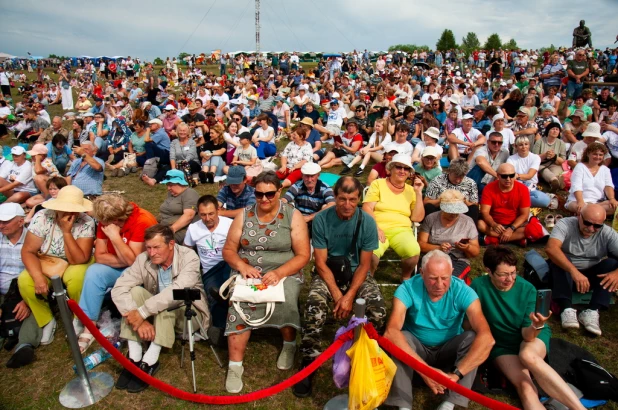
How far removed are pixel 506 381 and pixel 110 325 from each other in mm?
4041

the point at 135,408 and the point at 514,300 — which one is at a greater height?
the point at 514,300

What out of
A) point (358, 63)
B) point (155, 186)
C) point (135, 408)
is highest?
point (358, 63)

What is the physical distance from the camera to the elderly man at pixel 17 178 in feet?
24.5

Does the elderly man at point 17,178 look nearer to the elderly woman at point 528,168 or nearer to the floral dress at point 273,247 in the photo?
the floral dress at point 273,247

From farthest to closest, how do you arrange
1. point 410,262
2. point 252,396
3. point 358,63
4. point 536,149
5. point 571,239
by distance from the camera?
point 358,63, point 536,149, point 410,262, point 571,239, point 252,396

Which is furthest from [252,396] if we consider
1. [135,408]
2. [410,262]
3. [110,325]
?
[410,262]

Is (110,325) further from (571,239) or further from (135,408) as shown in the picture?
(571,239)

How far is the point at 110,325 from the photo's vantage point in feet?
14.1

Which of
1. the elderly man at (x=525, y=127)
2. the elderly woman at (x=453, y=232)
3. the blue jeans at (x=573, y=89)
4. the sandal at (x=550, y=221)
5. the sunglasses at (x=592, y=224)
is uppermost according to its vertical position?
the blue jeans at (x=573, y=89)

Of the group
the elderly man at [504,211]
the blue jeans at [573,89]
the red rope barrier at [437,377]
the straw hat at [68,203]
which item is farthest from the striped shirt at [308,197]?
the blue jeans at [573,89]

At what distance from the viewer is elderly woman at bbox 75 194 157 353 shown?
4.10 metres

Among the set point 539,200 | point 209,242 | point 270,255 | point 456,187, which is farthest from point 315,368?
point 539,200

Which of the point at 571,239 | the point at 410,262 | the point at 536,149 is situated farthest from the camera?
the point at 536,149

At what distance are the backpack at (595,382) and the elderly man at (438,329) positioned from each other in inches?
36.0
